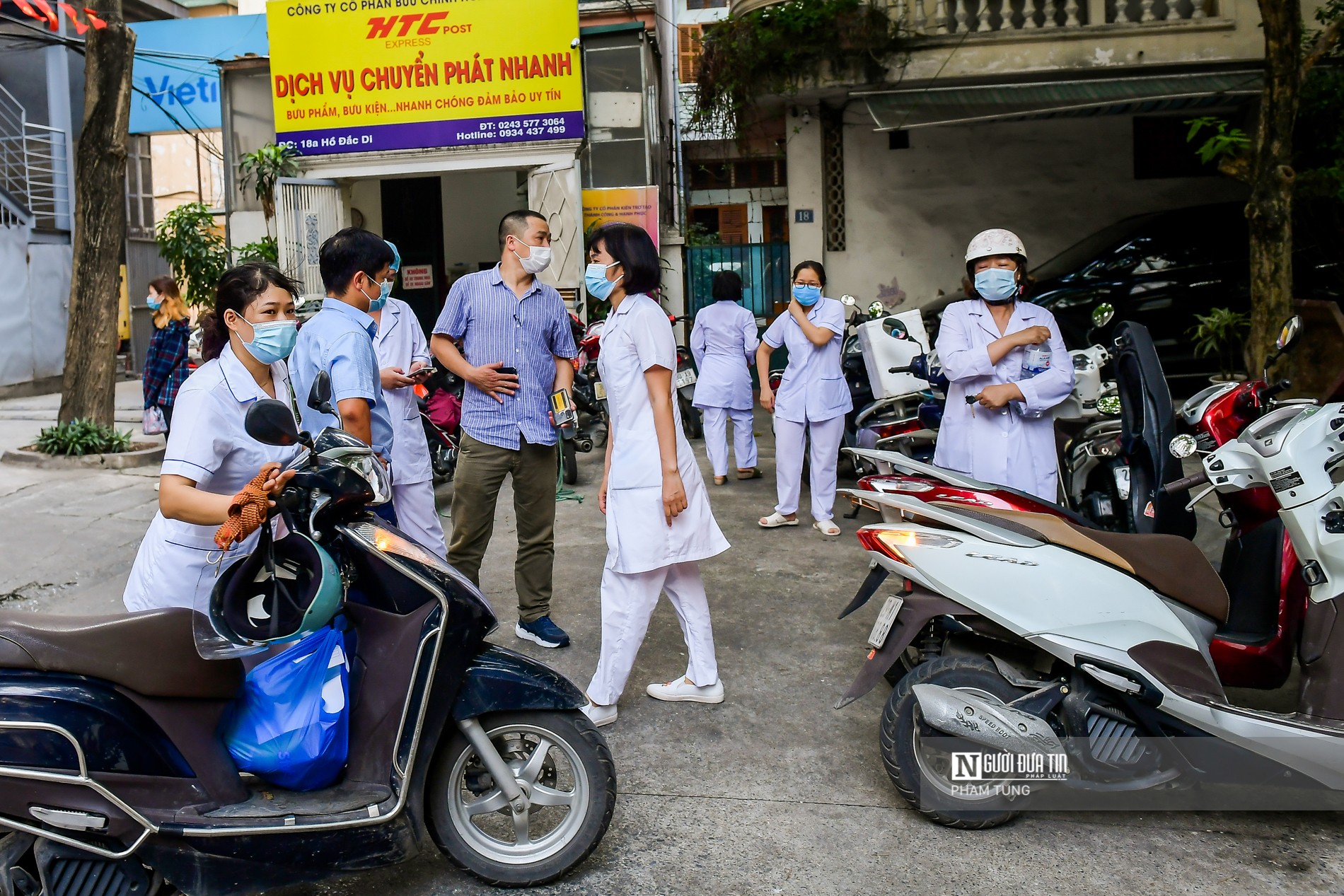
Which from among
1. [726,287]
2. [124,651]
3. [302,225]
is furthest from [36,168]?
[124,651]

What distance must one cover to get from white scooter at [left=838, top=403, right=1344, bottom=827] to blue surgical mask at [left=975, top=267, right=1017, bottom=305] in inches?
53.7

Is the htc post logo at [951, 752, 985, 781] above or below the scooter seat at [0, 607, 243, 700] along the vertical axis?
below

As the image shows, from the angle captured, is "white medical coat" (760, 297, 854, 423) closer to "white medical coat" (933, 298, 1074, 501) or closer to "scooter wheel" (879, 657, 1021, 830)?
"white medical coat" (933, 298, 1074, 501)

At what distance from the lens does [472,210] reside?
16.8m

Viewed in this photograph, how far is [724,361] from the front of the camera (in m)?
8.02

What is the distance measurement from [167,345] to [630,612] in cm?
589

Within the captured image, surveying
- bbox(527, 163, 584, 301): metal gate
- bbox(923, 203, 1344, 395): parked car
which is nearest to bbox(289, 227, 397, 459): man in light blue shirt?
bbox(923, 203, 1344, 395): parked car

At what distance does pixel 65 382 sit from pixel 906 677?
8.25 meters

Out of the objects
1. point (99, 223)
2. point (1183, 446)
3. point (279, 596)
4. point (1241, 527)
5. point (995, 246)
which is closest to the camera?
point (279, 596)

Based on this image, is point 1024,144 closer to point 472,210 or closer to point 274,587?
point 472,210

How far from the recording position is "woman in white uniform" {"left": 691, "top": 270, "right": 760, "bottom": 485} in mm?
8000

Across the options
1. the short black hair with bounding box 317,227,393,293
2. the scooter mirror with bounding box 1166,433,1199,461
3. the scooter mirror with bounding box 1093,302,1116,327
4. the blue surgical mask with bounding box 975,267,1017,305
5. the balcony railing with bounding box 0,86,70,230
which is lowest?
the scooter mirror with bounding box 1166,433,1199,461

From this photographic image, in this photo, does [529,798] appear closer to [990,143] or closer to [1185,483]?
[1185,483]

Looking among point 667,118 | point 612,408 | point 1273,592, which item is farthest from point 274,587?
point 667,118
